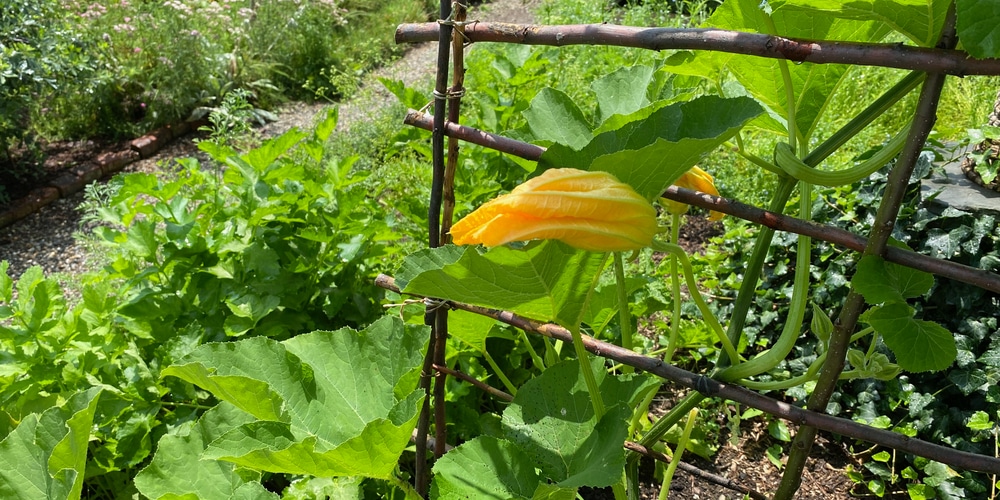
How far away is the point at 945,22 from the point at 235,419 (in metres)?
1.43

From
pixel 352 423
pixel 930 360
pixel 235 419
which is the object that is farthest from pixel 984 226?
pixel 235 419

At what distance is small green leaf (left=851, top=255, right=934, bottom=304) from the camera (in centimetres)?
104

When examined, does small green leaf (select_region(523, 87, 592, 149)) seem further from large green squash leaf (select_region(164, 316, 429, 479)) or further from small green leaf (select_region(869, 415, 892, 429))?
small green leaf (select_region(869, 415, 892, 429))

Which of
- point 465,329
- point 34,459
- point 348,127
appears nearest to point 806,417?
point 465,329

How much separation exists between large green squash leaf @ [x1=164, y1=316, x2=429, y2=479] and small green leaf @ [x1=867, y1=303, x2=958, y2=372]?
737 millimetres

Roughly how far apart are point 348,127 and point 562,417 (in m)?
4.81

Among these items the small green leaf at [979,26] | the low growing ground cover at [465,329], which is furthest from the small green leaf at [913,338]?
the small green leaf at [979,26]

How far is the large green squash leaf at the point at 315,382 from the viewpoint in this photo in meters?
1.15

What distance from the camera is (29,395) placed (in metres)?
1.87

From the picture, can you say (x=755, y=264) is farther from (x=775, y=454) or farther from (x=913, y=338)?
(x=775, y=454)

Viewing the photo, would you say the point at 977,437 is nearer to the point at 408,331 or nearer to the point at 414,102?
the point at 408,331

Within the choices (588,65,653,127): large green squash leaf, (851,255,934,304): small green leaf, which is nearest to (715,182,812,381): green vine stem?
(851,255,934,304): small green leaf

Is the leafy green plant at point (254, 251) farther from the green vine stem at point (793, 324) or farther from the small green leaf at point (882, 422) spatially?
the small green leaf at point (882, 422)

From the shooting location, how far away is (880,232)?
1057 mm
